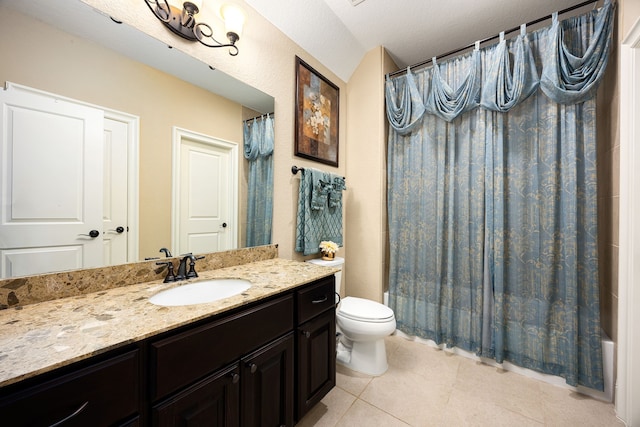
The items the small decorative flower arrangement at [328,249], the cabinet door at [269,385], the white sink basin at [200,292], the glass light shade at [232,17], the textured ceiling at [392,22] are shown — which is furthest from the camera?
the small decorative flower arrangement at [328,249]

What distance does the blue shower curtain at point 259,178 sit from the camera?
1.51 m

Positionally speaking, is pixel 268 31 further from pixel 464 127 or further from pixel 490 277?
pixel 490 277

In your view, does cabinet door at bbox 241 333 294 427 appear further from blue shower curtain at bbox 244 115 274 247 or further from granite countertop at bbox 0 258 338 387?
blue shower curtain at bbox 244 115 274 247

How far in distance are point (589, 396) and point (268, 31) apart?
3.13m

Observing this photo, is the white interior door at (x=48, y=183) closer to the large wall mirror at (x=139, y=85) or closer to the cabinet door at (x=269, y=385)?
the large wall mirror at (x=139, y=85)

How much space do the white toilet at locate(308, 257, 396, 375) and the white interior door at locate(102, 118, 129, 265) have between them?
1262 mm

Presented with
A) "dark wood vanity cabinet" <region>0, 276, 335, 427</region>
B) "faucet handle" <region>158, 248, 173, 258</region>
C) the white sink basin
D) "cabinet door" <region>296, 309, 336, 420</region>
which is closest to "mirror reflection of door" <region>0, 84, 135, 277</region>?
"faucet handle" <region>158, 248, 173, 258</region>

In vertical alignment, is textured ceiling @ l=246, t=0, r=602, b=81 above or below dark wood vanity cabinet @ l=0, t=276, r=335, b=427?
above

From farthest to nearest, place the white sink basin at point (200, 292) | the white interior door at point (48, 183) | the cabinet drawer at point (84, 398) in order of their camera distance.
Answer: the white sink basin at point (200, 292), the white interior door at point (48, 183), the cabinet drawer at point (84, 398)

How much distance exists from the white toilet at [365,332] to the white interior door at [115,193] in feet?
4.14

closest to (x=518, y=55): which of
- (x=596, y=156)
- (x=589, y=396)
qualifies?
(x=596, y=156)

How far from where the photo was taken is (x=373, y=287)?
7.32 feet

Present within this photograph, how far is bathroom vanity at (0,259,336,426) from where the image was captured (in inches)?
20.7

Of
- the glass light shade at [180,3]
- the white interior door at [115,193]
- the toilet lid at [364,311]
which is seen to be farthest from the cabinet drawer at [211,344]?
the glass light shade at [180,3]
